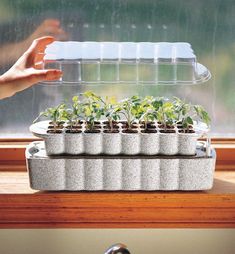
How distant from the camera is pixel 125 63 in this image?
5.95 ft

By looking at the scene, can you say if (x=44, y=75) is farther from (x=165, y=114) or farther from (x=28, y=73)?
(x=165, y=114)

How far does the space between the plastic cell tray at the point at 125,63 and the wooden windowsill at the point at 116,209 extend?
292 millimetres

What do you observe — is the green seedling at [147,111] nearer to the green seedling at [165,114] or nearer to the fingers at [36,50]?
the green seedling at [165,114]

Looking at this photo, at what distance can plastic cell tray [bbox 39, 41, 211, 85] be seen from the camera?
1.81 m

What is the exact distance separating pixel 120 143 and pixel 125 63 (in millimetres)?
207

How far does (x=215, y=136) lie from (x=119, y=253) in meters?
0.71

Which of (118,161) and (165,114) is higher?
(165,114)

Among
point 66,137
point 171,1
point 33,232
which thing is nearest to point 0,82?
point 66,137

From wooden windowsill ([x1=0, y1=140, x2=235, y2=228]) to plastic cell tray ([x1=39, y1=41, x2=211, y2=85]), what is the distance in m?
0.29

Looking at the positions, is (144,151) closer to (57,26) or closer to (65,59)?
(65,59)

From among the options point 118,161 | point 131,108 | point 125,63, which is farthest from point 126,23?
point 118,161

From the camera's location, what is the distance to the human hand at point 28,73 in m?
1.72

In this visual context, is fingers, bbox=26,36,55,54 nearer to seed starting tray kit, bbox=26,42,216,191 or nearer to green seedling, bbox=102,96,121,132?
seed starting tray kit, bbox=26,42,216,191

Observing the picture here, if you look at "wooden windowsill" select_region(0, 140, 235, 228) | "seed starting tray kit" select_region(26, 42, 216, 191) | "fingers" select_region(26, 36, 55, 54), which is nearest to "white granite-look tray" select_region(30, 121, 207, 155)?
"seed starting tray kit" select_region(26, 42, 216, 191)
